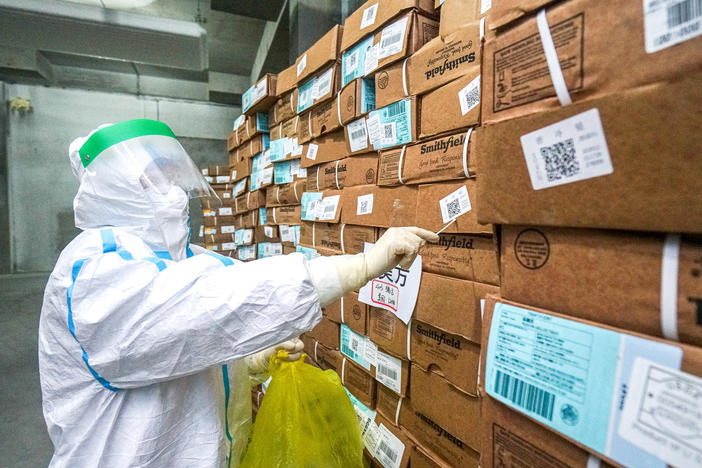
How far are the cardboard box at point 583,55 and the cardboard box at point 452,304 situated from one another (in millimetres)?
509

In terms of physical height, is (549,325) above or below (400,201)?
below

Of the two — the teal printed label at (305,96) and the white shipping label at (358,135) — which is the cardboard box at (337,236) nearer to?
the white shipping label at (358,135)

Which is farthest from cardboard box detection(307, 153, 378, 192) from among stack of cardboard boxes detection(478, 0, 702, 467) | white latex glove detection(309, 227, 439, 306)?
stack of cardboard boxes detection(478, 0, 702, 467)

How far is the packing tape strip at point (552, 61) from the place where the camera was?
1.49ft

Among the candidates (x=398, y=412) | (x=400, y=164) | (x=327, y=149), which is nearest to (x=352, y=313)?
(x=398, y=412)

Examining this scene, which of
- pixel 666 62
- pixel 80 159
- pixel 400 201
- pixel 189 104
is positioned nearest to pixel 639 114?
pixel 666 62

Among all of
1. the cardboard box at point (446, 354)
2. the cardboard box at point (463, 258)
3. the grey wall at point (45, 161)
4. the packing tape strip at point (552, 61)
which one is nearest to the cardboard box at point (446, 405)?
the cardboard box at point (446, 354)

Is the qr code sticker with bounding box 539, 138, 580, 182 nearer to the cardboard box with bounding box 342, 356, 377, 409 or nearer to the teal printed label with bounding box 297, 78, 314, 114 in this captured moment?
the cardboard box with bounding box 342, 356, 377, 409

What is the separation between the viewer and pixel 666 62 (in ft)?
1.20

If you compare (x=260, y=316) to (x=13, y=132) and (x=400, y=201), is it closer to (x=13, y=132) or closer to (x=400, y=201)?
(x=400, y=201)

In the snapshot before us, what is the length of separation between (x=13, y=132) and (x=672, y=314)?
812cm

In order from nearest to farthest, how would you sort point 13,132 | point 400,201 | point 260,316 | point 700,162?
1. point 700,162
2. point 260,316
3. point 400,201
4. point 13,132

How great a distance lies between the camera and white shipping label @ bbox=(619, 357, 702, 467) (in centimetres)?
35

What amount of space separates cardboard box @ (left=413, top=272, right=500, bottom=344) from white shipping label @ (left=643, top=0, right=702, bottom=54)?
24.0 inches
